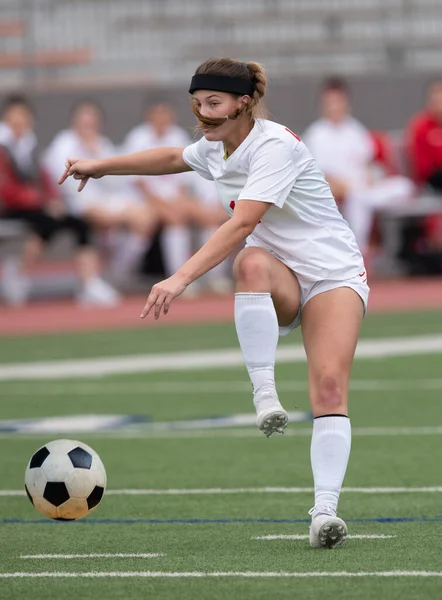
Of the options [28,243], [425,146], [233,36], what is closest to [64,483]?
[28,243]

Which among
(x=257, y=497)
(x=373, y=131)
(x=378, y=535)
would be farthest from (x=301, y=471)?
(x=373, y=131)

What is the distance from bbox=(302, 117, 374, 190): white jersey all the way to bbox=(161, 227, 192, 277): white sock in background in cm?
203

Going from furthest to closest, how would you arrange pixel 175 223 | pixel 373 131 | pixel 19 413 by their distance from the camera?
1. pixel 373 131
2. pixel 175 223
3. pixel 19 413

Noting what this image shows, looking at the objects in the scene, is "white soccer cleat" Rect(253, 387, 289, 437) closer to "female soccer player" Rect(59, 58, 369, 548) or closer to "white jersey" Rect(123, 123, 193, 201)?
"female soccer player" Rect(59, 58, 369, 548)

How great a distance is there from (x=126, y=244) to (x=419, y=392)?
352 inches

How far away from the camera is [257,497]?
7000mm

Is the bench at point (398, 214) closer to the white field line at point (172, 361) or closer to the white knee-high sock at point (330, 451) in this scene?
the white field line at point (172, 361)

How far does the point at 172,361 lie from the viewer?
13.3 m

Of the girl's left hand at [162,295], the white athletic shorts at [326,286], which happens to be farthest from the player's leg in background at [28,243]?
the girl's left hand at [162,295]

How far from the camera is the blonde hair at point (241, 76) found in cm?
569

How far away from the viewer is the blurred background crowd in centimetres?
1798

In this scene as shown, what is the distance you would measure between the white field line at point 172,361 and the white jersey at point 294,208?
6773mm

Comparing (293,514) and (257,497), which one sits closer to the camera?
(293,514)

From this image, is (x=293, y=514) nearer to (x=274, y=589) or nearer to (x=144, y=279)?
(x=274, y=589)
